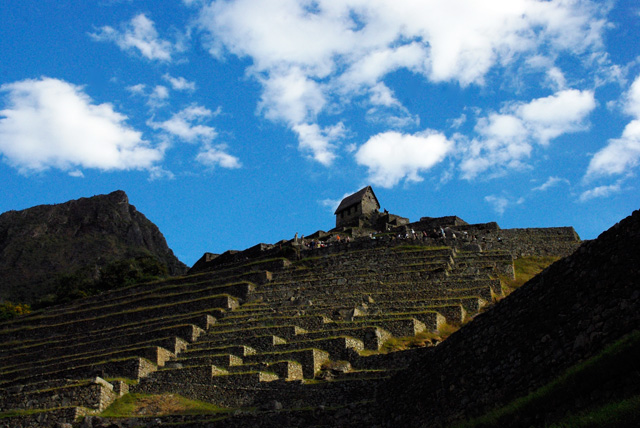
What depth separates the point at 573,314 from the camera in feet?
40.3

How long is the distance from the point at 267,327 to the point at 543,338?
21818mm

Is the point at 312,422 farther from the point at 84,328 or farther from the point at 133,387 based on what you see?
the point at 84,328

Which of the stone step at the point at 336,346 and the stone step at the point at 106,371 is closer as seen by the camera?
the stone step at the point at 336,346

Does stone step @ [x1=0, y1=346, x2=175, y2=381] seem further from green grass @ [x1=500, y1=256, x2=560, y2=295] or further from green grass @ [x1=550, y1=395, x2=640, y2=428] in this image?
green grass @ [x1=550, y1=395, x2=640, y2=428]

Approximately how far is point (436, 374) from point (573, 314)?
182 inches

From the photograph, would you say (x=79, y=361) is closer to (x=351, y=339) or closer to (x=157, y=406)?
(x=157, y=406)

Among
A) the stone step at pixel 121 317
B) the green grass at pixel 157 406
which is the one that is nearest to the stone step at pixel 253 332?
the stone step at pixel 121 317

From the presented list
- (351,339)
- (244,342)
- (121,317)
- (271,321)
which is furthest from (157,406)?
(121,317)

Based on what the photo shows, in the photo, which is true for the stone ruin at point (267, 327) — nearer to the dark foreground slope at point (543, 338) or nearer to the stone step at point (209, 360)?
the stone step at point (209, 360)

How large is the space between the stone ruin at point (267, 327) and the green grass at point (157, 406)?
1.74 feet

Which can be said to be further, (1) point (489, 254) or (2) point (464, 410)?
(1) point (489, 254)

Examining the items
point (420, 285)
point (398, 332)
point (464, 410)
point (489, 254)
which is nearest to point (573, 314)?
point (464, 410)

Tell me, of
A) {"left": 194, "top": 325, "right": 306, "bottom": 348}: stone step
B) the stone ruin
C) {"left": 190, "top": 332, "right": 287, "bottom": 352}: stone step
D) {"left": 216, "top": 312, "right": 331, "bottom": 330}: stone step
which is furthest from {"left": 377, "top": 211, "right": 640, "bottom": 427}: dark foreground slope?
{"left": 216, "top": 312, "right": 331, "bottom": 330}: stone step

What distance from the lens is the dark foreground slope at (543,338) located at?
36.9 feet
